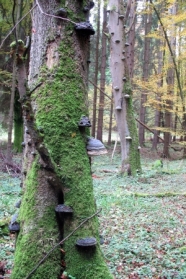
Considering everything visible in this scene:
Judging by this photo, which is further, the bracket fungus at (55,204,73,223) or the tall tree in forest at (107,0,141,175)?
the tall tree in forest at (107,0,141,175)

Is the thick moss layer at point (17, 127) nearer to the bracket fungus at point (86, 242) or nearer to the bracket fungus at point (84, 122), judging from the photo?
the bracket fungus at point (84, 122)

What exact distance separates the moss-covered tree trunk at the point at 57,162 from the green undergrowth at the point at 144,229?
1.22m

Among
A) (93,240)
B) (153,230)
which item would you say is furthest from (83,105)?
(153,230)

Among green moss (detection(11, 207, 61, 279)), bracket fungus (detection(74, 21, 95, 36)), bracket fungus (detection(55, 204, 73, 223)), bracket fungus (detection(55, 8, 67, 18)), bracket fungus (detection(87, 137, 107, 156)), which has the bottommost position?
green moss (detection(11, 207, 61, 279))

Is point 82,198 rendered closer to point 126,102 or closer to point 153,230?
point 153,230

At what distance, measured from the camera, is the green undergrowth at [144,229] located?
3291 millimetres

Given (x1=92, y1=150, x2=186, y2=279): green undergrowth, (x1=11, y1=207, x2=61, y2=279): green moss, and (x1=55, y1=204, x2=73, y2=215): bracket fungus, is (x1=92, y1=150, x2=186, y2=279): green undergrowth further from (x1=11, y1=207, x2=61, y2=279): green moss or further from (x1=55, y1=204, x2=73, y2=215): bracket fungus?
(x1=55, y1=204, x2=73, y2=215): bracket fungus

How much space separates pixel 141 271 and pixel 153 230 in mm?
1327

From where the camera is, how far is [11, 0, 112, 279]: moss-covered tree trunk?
2135 millimetres

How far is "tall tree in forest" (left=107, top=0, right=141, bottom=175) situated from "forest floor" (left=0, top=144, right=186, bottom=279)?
136 centimetres

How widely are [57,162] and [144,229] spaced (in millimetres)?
2730

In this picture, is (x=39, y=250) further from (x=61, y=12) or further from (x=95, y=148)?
(x=61, y=12)

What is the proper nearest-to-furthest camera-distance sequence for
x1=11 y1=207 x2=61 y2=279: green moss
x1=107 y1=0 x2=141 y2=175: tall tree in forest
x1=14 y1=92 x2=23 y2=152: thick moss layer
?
x1=11 y1=207 x2=61 y2=279: green moss, x1=107 y1=0 x2=141 y2=175: tall tree in forest, x1=14 y1=92 x2=23 y2=152: thick moss layer

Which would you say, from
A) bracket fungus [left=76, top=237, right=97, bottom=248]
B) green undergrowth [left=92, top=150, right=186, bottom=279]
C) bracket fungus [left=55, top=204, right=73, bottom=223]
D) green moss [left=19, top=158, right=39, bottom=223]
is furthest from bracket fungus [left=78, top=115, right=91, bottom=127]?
green undergrowth [left=92, top=150, right=186, bottom=279]
